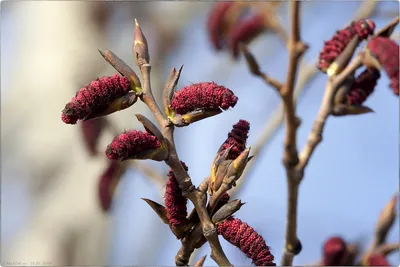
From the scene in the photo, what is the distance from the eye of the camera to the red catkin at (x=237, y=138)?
744 mm

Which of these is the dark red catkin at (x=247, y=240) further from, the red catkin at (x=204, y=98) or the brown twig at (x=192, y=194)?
the red catkin at (x=204, y=98)

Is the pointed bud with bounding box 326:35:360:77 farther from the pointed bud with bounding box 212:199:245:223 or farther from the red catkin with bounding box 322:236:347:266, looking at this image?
the pointed bud with bounding box 212:199:245:223

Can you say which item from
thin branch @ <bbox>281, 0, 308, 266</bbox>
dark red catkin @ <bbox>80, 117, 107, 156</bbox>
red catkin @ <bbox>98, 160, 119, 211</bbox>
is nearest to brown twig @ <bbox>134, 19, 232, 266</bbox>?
thin branch @ <bbox>281, 0, 308, 266</bbox>

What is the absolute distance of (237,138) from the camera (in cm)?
74

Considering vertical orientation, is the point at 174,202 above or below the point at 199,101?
below

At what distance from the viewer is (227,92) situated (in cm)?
72

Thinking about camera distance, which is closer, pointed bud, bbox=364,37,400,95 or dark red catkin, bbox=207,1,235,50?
pointed bud, bbox=364,37,400,95

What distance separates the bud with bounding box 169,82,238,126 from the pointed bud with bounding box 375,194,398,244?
0.80 m

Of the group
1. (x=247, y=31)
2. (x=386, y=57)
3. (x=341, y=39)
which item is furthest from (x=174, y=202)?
(x=247, y=31)

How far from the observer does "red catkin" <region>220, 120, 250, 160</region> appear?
0.74 meters

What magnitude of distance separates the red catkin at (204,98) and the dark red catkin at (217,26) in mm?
1305

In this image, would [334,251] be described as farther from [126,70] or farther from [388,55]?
[126,70]

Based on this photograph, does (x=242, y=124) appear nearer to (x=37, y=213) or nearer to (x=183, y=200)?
(x=183, y=200)

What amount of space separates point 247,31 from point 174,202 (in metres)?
1.14
